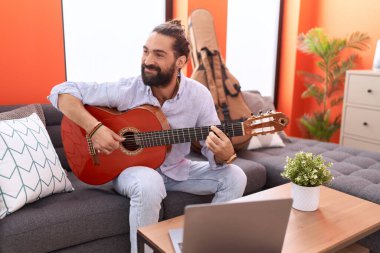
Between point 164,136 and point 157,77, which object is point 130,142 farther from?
point 157,77

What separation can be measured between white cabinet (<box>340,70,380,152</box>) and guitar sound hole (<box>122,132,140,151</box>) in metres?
2.26

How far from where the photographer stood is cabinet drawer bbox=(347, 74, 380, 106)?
306cm

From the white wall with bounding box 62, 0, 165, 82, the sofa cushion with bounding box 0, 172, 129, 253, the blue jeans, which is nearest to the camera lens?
the sofa cushion with bounding box 0, 172, 129, 253

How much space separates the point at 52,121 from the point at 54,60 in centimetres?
45

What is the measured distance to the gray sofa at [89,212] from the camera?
4.74 ft

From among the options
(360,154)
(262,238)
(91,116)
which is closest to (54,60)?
(91,116)

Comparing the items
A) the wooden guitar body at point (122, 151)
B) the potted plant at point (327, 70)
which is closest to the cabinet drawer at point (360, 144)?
the potted plant at point (327, 70)

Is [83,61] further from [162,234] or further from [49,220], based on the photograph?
[162,234]

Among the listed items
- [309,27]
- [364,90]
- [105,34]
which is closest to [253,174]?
[105,34]

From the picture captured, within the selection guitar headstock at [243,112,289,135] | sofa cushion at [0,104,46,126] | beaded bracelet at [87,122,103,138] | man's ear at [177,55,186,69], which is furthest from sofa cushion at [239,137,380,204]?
sofa cushion at [0,104,46,126]

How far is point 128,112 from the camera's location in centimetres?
173

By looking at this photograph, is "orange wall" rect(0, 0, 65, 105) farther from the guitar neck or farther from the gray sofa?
the guitar neck

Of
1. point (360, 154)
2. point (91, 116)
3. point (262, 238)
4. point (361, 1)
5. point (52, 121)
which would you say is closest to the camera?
point (262, 238)

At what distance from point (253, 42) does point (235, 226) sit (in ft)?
9.73
